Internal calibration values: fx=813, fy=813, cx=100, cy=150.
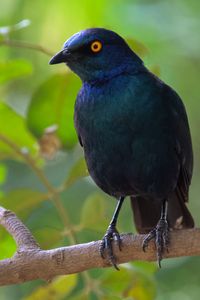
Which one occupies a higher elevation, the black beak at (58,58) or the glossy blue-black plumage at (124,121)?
the black beak at (58,58)

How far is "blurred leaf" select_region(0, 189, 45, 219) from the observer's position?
14.3ft

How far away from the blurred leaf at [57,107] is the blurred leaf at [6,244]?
60 cm

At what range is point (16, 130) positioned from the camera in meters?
4.75

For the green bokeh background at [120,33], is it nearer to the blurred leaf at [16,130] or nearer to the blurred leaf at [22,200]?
the blurred leaf at [16,130]

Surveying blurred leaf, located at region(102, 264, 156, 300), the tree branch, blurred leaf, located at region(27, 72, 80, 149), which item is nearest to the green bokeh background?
blurred leaf, located at region(27, 72, 80, 149)

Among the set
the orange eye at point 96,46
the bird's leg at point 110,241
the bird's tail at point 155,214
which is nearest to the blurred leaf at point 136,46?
the orange eye at point 96,46

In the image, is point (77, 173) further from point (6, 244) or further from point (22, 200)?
point (6, 244)

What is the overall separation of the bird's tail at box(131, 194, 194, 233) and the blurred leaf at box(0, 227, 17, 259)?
0.79 m

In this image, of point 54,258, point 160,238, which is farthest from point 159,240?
point 54,258

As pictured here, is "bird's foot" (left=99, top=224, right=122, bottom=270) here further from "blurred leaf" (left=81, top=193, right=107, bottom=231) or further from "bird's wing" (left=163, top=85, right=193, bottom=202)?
"bird's wing" (left=163, top=85, right=193, bottom=202)

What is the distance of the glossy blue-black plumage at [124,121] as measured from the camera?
4344 millimetres

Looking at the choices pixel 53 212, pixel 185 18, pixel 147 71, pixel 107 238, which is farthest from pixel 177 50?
pixel 107 238

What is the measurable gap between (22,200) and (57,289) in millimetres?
525

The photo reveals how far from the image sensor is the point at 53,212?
6.52 meters
